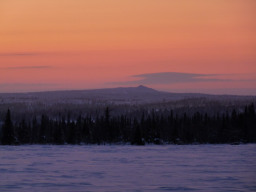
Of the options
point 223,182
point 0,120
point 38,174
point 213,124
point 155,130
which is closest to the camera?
point 223,182

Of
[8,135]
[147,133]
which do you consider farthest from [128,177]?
[147,133]

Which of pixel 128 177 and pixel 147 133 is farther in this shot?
pixel 147 133

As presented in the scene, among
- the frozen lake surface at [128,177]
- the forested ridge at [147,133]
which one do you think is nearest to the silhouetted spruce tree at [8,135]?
the forested ridge at [147,133]

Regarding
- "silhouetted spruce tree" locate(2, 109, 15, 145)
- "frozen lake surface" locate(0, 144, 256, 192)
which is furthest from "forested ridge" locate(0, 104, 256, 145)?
"frozen lake surface" locate(0, 144, 256, 192)

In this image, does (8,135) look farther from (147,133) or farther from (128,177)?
(128,177)

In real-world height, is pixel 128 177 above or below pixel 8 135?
above

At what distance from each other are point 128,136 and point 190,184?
81.3 m

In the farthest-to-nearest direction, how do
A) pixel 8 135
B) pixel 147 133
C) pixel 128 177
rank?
pixel 147 133, pixel 8 135, pixel 128 177

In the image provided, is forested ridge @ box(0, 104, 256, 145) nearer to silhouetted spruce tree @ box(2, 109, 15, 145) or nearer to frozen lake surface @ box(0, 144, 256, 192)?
silhouetted spruce tree @ box(2, 109, 15, 145)

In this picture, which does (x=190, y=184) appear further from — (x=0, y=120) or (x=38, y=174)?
(x=0, y=120)

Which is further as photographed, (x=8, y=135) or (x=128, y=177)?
(x=8, y=135)

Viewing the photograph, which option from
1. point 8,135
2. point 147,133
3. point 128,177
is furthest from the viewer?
point 147,133

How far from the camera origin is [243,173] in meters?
34.1

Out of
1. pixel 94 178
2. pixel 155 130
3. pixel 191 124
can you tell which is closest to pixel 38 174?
pixel 94 178
